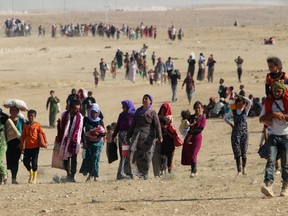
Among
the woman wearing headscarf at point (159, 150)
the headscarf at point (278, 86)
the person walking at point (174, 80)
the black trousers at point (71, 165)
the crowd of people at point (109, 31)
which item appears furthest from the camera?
the crowd of people at point (109, 31)

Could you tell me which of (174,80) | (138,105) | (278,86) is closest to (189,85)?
(174,80)

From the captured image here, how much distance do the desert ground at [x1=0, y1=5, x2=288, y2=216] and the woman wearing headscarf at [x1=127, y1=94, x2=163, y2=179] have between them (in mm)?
343

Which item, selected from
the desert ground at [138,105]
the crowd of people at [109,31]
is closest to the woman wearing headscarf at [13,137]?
the desert ground at [138,105]

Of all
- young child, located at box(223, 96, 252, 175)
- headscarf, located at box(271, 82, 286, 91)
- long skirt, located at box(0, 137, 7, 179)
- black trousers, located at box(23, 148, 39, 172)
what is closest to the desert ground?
long skirt, located at box(0, 137, 7, 179)

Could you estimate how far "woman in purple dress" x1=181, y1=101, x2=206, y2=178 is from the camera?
49.4 feet

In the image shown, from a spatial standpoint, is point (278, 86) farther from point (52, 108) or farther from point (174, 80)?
point (174, 80)

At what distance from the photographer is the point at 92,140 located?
15133 mm

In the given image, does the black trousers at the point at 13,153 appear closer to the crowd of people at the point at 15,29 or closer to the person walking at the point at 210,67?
the person walking at the point at 210,67

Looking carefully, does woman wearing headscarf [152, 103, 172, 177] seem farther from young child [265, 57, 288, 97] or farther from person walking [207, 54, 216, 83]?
person walking [207, 54, 216, 83]

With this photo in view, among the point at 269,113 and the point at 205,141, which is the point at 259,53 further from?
the point at 269,113

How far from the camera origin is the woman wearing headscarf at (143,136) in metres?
14.4

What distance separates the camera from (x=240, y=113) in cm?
1525

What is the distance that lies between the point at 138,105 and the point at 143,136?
16766 mm

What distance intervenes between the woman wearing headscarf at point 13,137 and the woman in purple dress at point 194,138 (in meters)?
2.58
